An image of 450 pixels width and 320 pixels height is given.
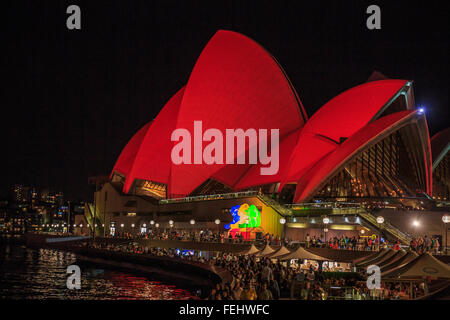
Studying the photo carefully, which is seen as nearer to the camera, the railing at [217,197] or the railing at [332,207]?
the railing at [332,207]

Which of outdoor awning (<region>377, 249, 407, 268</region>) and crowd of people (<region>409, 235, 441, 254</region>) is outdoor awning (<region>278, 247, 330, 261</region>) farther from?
crowd of people (<region>409, 235, 441, 254</region>)

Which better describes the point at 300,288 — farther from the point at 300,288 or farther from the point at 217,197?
the point at 217,197

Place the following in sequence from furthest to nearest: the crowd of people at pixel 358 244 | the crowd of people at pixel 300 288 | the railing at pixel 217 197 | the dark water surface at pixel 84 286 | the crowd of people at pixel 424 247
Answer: the railing at pixel 217 197 < the crowd of people at pixel 358 244 < the dark water surface at pixel 84 286 < the crowd of people at pixel 424 247 < the crowd of people at pixel 300 288

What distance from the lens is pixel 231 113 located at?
4575cm

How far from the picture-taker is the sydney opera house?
33906mm

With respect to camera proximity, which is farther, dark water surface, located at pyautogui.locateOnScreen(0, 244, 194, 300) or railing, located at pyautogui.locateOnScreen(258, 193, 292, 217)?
railing, located at pyautogui.locateOnScreen(258, 193, 292, 217)

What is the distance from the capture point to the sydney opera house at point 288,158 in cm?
3391

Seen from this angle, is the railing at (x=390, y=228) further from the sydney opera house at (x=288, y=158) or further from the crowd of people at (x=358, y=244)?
the crowd of people at (x=358, y=244)

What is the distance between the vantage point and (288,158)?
131 ft

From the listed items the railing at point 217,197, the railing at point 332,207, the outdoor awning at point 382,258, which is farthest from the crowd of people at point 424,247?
the railing at point 217,197

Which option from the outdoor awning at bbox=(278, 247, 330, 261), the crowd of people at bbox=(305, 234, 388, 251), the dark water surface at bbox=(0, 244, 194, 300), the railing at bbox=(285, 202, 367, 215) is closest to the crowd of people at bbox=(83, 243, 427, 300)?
the outdoor awning at bbox=(278, 247, 330, 261)
